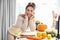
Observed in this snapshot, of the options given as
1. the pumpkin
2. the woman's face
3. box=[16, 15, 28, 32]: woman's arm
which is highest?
the woman's face

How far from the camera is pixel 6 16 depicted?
1.82m

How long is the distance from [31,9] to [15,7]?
0.71 feet

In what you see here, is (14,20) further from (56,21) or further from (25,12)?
(56,21)

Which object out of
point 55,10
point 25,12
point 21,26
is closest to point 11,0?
point 25,12

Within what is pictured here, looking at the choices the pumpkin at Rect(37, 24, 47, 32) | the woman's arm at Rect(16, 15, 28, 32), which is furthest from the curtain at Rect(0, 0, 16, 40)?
the pumpkin at Rect(37, 24, 47, 32)

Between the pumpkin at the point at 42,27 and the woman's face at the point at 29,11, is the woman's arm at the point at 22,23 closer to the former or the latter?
the woman's face at the point at 29,11

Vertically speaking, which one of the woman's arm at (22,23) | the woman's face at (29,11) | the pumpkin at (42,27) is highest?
the woman's face at (29,11)

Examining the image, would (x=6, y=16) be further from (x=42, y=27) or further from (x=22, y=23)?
(x=42, y=27)

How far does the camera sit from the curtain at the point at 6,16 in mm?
1816

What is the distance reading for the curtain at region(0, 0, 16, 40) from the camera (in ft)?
5.96

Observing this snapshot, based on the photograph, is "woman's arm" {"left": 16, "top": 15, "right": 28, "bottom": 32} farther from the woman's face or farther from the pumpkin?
the pumpkin

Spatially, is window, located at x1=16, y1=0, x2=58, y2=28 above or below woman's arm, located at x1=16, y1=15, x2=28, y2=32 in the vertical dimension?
above

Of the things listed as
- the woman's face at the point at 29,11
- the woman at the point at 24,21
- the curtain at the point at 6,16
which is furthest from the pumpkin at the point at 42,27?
the curtain at the point at 6,16

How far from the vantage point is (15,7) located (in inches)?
71.9
